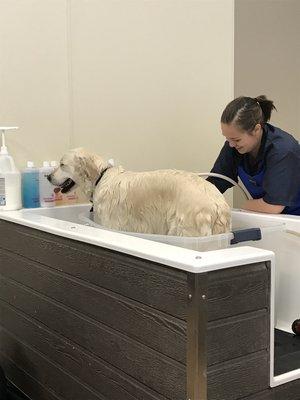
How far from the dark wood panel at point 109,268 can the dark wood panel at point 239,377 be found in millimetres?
140

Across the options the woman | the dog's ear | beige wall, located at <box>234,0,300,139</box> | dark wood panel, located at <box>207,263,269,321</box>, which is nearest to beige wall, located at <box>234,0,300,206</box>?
beige wall, located at <box>234,0,300,139</box>

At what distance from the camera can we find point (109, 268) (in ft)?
4.02

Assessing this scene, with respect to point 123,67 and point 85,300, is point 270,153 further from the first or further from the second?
point 85,300

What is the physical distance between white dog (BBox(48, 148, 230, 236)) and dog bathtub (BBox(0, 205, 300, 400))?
10 centimetres

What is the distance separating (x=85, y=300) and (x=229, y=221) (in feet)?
1.54

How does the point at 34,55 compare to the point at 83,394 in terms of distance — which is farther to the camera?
the point at 34,55

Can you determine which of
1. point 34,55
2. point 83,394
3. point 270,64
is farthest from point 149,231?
point 270,64

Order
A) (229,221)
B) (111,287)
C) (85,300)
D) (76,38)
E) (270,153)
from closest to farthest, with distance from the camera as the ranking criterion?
(111,287) → (85,300) → (229,221) → (270,153) → (76,38)

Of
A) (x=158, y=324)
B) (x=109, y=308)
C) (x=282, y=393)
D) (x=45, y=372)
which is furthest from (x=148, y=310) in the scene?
(x=45, y=372)

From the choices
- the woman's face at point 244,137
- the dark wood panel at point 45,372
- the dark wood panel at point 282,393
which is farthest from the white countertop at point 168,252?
the woman's face at point 244,137

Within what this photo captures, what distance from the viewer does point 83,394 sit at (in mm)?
1374

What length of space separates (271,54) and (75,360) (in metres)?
2.61

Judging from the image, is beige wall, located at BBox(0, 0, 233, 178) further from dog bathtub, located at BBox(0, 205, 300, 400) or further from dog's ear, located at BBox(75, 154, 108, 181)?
dog bathtub, located at BBox(0, 205, 300, 400)

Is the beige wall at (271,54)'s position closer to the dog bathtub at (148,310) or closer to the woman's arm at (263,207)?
the woman's arm at (263,207)
